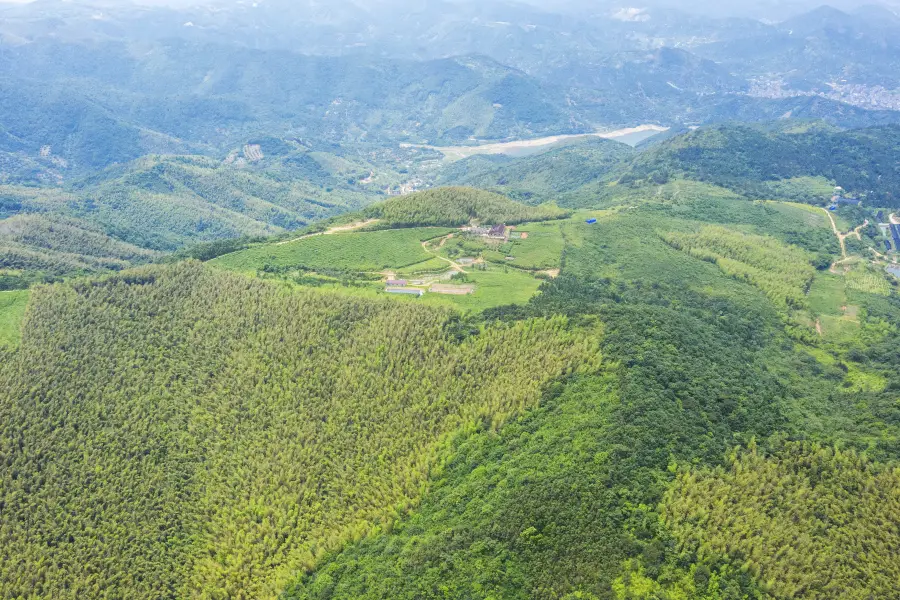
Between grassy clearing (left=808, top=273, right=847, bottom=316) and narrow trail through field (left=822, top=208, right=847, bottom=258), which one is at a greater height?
grassy clearing (left=808, top=273, right=847, bottom=316)

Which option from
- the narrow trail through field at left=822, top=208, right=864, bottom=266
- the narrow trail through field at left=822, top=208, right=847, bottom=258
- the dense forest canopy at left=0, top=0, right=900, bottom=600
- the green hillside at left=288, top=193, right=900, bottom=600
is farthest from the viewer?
the narrow trail through field at left=822, top=208, right=847, bottom=258

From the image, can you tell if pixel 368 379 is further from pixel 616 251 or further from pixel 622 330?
pixel 616 251

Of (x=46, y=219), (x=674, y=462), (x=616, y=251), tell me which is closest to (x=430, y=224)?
(x=616, y=251)

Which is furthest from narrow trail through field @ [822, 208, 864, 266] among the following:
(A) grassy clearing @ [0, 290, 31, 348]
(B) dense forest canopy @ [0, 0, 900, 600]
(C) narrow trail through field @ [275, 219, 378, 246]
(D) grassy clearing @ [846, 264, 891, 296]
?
(A) grassy clearing @ [0, 290, 31, 348]

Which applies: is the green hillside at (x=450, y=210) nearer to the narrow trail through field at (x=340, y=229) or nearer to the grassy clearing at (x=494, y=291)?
the narrow trail through field at (x=340, y=229)

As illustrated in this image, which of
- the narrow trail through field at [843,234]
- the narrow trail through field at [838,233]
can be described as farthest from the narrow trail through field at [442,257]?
the narrow trail through field at [838,233]

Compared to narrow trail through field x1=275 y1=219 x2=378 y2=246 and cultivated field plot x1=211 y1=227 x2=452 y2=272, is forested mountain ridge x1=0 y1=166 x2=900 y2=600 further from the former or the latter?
narrow trail through field x1=275 y1=219 x2=378 y2=246
